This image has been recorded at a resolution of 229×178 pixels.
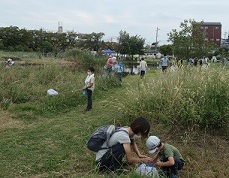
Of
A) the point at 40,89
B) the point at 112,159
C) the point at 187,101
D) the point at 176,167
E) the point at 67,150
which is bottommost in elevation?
the point at 67,150

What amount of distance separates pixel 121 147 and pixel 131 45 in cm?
5465

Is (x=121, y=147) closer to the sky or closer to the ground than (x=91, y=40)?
closer to the ground

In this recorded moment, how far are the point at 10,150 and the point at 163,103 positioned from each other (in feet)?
9.87

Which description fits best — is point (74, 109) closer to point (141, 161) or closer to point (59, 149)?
point (59, 149)

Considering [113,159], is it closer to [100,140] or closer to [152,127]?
[100,140]

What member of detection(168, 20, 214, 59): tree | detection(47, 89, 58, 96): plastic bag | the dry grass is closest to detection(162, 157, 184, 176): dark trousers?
the dry grass

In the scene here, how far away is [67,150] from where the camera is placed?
19.5 feet

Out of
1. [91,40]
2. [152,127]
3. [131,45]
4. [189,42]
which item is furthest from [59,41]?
[152,127]

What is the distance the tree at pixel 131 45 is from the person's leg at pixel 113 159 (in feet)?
178

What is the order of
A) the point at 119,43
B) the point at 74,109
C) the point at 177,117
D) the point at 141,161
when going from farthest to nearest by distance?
the point at 119,43 < the point at 74,109 < the point at 177,117 < the point at 141,161

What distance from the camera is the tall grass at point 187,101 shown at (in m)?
6.20

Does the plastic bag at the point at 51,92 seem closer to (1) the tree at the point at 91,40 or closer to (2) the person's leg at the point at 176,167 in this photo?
(2) the person's leg at the point at 176,167

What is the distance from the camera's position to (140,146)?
584 cm

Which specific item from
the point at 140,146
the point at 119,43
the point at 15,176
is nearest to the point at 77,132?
the point at 140,146
